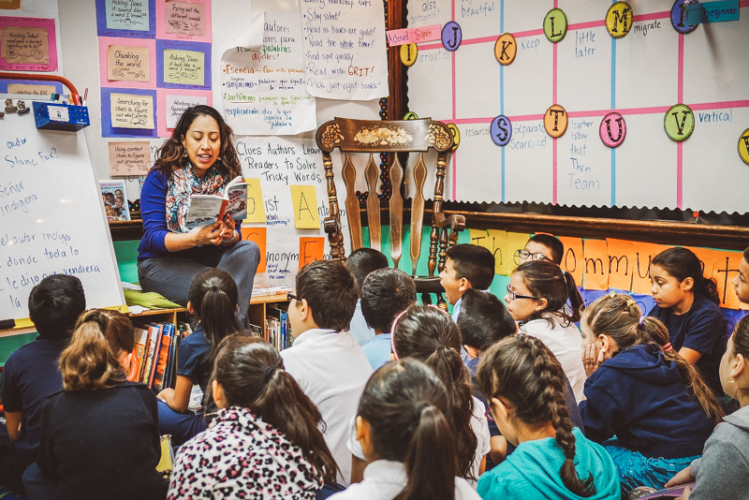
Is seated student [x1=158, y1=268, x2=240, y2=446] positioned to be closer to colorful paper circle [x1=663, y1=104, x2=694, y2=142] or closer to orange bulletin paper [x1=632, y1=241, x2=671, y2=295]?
orange bulletin paper [x1=632, y1=241, x2=671, y2=295]

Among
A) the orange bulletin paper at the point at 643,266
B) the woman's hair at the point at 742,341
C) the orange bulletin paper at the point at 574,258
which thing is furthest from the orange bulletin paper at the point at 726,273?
the woman's hair at the point at 742,341

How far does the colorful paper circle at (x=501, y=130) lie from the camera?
326 centimetres

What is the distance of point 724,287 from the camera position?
2508mm

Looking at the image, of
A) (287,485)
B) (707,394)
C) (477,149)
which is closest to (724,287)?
(707,394)

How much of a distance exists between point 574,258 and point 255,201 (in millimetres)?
1648

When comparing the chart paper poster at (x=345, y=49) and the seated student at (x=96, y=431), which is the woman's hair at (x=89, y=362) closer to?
the seated student at (x=96, y=431)

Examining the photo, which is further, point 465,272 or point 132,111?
point 132,111

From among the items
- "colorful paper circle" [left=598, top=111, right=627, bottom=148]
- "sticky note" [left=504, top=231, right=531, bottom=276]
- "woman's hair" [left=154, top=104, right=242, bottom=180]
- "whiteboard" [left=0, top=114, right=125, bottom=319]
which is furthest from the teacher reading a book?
"colorful paper circle" [left=598, top=111, right=627, bottom=148]

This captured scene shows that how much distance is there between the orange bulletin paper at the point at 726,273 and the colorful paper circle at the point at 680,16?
92 centimetres

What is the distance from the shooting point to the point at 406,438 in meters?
0.97

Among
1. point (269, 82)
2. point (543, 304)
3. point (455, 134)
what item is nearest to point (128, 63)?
point (269, 82)

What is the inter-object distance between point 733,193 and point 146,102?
2647 millimetres

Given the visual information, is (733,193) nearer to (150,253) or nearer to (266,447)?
(266,447)

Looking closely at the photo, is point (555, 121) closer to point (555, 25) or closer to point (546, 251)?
point (555, 25)
